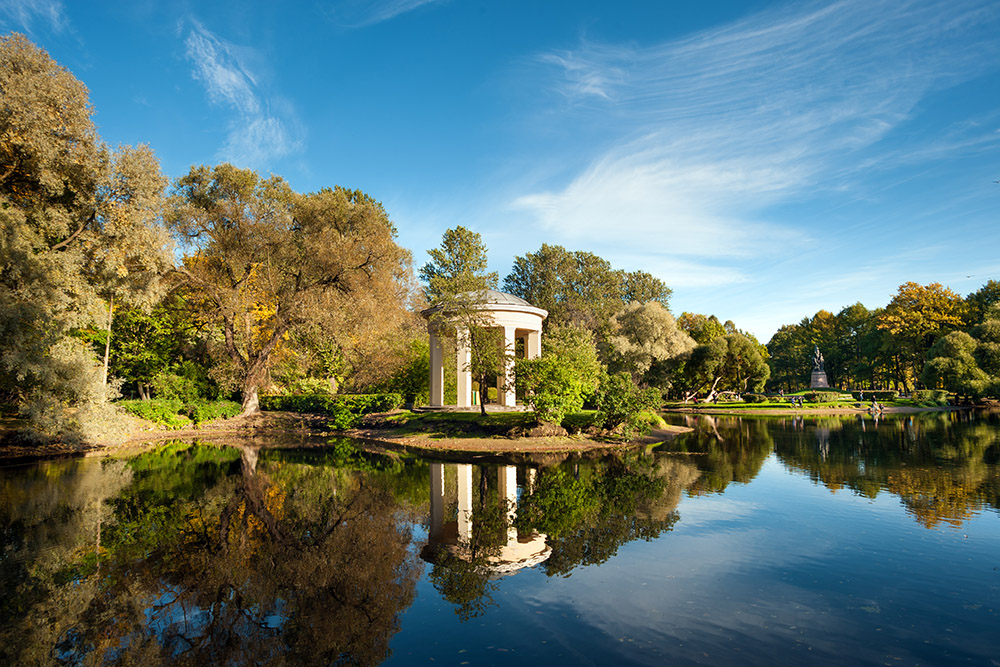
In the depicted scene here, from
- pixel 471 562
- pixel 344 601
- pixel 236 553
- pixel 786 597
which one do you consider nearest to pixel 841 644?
pixel 786 597

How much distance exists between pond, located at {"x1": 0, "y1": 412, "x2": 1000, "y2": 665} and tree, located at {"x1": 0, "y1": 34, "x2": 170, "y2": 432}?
3.08 metres

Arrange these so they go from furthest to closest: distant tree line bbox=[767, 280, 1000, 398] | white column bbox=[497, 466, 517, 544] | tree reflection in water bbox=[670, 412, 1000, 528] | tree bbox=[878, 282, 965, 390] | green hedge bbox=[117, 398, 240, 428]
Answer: tree bbox=[878, 282, 965, 390] < distant tree line bbox=[767, 280, 1000, 398] < green hedge bbox=[117, 398, 240, 428] < tree reflection in water bbox=[670, 412, 1000, 528] < white column bbox=[497, 466, 517, 544]

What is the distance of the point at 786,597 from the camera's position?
251 inches

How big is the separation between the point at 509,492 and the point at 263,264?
23.4 metres

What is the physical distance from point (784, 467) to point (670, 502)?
690cm

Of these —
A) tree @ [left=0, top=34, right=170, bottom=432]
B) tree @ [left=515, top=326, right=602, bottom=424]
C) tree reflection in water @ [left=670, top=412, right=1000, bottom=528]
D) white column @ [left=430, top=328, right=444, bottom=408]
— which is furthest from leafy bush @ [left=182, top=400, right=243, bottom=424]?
tree reflection in water @ [left=670, top=412, right=1000, bottom=528]

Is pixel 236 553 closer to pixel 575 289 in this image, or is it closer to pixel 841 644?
pixel 841 644

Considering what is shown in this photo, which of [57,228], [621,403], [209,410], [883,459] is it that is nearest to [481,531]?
[621,403]

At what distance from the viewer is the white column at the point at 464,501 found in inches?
364

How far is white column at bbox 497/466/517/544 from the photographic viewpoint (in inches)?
364

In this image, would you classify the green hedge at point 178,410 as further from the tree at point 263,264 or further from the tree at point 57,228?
the tree at point 57,228

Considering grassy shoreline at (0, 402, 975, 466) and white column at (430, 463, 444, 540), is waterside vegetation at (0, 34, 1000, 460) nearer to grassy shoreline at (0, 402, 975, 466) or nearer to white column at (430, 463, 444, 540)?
grassy shoreline at (0, 402, 975, 466)

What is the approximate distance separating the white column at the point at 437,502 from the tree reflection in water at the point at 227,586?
61 centimetres

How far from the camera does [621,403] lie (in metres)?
21.9
